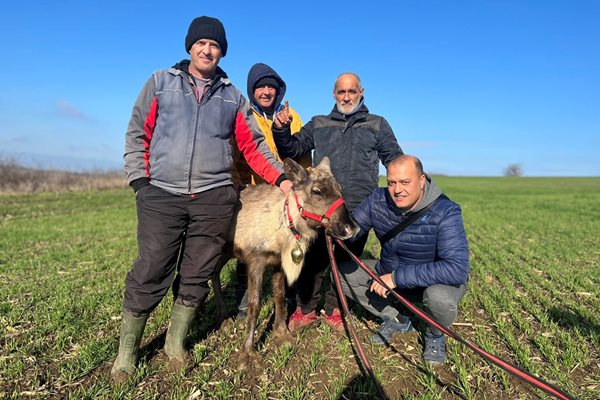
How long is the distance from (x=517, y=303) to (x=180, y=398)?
5504mm

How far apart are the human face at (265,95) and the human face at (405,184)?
2134 mm

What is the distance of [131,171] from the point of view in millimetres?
4020

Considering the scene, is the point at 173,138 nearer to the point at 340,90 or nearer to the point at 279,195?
the point at 279,195

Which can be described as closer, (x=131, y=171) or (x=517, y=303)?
(x=131, y=171)

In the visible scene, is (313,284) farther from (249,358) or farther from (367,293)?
(249,358)

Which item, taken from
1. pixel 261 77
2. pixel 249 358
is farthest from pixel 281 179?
pixel 249 358

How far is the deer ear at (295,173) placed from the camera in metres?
4.62

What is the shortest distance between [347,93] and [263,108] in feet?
4.05

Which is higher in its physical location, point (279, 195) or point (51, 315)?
point (279, 195)

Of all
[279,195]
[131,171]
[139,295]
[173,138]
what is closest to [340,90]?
[279,195]

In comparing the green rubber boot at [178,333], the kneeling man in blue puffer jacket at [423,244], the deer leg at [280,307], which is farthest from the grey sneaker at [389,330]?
the green rubber boot at [178,333]

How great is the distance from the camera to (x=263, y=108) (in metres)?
5.72

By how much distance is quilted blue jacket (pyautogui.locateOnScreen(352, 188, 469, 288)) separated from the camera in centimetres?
436

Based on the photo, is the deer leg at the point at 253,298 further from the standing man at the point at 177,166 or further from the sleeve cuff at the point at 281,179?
the sleeve cuff at the point at 281,179
